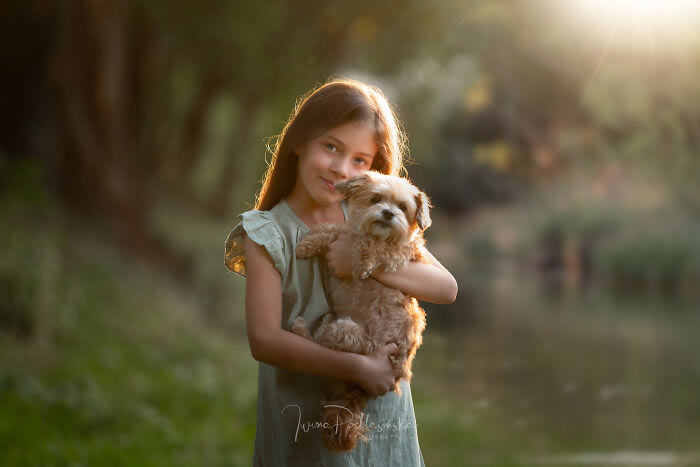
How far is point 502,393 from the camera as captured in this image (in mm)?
5785

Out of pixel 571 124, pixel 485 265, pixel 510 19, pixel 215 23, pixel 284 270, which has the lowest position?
pixel 284 270

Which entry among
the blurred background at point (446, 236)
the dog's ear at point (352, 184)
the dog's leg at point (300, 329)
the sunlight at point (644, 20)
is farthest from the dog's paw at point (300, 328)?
the sunlight at point (644, 20)

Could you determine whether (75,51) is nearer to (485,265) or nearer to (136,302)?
(136,302)

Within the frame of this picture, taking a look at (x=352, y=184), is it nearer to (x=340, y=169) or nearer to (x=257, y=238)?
(x=340, y=169)

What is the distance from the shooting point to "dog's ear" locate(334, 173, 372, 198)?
2230 millimetres

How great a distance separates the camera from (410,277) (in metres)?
2.29

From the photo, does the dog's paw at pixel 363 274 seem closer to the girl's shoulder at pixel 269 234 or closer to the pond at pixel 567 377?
the girl's shoulder at pixel 269 234

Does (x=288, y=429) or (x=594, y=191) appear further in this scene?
(x=594, y=191)

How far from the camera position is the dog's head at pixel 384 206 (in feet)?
7.31

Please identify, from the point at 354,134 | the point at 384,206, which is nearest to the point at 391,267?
the point at 384,206

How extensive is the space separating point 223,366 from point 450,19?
4.88 metres

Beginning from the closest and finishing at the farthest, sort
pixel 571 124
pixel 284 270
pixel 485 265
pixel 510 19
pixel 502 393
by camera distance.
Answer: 1. pixel 284 270
2. pixel 502 393
3. pixel 510 19
4. pixel 571 124
5. pixel 485 265

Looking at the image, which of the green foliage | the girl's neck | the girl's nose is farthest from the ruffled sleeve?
the green foliage

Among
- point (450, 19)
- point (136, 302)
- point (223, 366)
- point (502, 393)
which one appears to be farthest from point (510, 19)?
point (136, 302)
